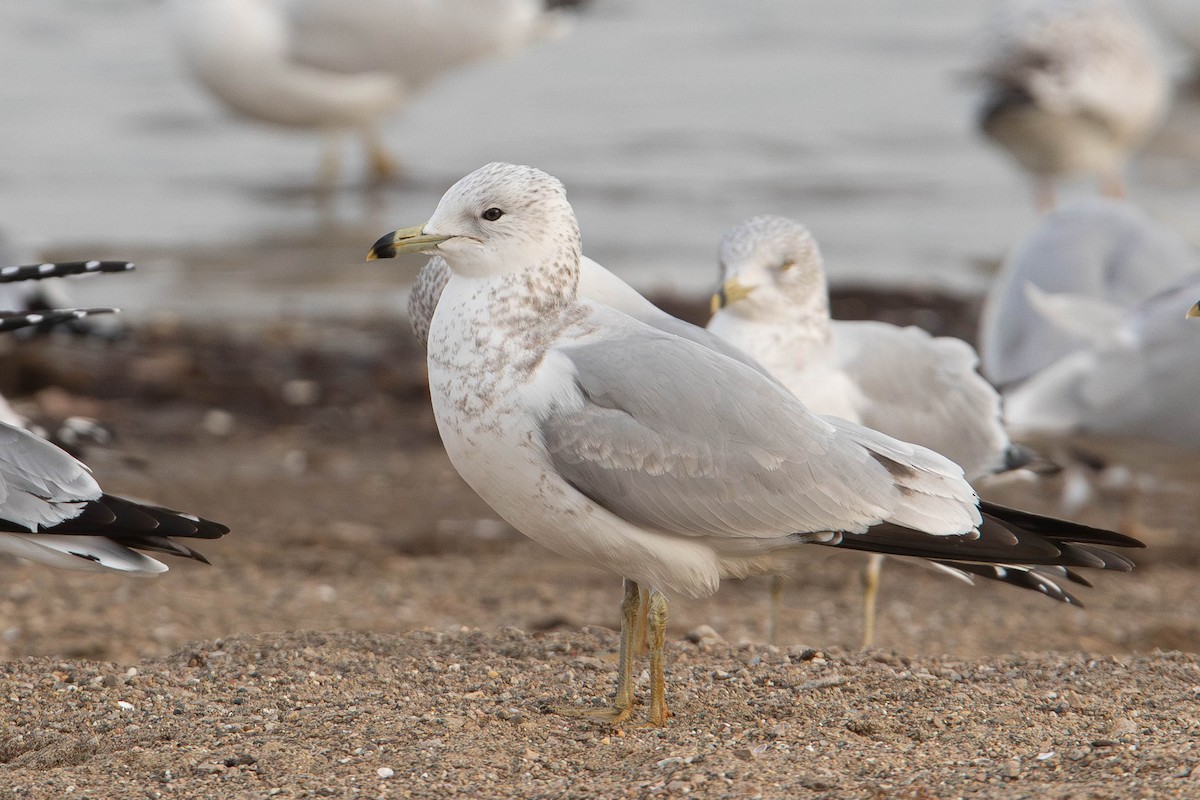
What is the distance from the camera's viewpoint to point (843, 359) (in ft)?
15.0

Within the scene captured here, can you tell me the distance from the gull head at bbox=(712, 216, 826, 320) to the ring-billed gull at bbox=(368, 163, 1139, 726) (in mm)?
1078

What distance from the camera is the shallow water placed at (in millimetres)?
10438

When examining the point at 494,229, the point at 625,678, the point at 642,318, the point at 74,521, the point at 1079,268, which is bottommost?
the point at 625,678

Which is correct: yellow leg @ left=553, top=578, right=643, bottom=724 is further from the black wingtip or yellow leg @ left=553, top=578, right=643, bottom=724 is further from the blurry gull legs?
the blurry gull legs

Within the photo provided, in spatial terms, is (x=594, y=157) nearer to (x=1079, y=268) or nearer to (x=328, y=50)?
(x=328, y=50)

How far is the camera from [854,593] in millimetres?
5613

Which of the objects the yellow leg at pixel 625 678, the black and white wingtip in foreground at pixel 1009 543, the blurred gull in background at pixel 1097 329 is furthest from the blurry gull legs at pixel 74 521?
the blurred gull in background at pixel 1097 329

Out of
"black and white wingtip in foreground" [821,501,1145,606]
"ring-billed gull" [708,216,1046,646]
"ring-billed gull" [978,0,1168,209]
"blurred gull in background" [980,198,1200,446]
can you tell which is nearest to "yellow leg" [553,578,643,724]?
"black and white wingtip in foreground" [821,501,1145,606]

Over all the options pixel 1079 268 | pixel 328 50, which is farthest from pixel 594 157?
pixel 1079 268

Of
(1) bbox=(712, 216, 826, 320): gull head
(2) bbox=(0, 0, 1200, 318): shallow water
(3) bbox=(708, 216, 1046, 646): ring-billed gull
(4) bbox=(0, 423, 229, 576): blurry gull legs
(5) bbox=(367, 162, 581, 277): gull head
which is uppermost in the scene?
(5) bbox=(367, 162, 581, 277): gull head

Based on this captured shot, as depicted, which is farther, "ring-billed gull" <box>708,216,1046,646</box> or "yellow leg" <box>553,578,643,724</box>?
"ring-billed gull" <box>708,216,1046,646</box>

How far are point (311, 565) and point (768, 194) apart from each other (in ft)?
23.1

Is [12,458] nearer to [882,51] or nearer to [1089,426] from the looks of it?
[1089,426]

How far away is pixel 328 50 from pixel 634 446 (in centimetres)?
876
